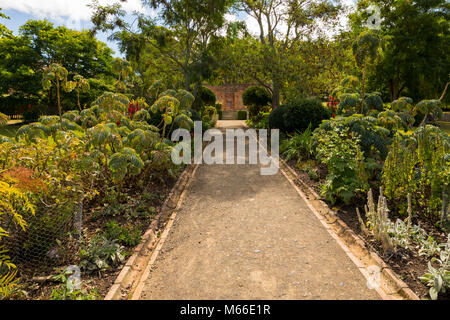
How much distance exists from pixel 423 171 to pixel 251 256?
2886mm

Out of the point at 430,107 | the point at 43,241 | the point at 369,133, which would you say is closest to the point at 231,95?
the point at 430,107

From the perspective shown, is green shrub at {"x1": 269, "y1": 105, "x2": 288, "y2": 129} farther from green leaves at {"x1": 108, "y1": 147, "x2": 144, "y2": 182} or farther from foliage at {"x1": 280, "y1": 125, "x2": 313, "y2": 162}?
green leaves at {"x1": 108, "y1": 147, "x2": 144, "y2": 182}

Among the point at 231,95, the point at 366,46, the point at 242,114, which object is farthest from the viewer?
the point at 231,95

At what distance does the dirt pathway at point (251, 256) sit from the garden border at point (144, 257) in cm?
9

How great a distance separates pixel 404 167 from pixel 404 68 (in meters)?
20.2

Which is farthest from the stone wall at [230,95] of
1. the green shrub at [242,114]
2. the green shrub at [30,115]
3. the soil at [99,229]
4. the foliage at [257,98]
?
the soil at [99,229]

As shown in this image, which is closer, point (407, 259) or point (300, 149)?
point (407, 259)

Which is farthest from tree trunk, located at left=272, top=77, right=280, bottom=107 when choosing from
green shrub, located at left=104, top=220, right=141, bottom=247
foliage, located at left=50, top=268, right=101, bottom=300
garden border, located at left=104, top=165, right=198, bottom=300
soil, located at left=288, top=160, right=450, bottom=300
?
foliage, located at left=50, top=268, right=101, bottom=300

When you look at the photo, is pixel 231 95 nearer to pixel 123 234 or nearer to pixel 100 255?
pixel 123 234

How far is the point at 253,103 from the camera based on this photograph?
72.9 ft

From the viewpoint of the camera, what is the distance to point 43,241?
9.91 ft

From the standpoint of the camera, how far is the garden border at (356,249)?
8.61 feet

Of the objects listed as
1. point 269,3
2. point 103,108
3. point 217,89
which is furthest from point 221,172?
point 217,89

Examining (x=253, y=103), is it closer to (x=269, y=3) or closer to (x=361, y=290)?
(x=269, y=3)
